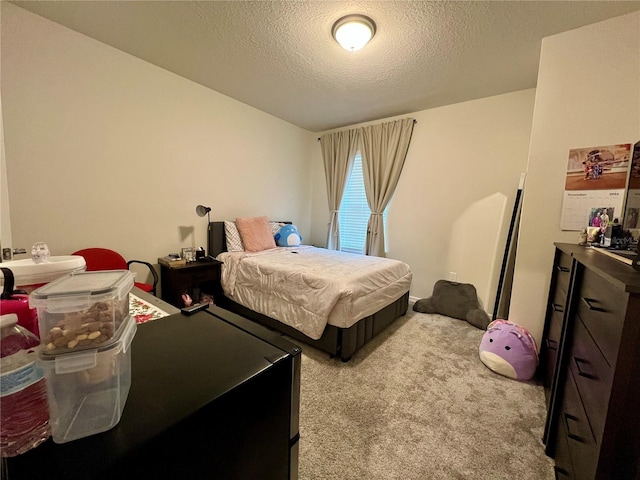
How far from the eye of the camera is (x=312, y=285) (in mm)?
2182

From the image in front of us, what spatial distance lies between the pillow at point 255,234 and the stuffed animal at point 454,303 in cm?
210

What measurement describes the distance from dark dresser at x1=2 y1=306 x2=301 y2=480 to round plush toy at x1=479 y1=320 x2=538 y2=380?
1951mm

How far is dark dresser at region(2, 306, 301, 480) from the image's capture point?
0.39 metres

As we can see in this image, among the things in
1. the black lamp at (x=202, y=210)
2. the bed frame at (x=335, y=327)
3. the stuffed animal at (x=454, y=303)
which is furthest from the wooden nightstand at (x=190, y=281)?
the stuffed animal at (x=454, y=303)

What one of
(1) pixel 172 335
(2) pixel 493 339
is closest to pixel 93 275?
(1) pixel 172 335

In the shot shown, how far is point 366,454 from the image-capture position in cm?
134

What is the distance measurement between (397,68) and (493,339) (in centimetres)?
253

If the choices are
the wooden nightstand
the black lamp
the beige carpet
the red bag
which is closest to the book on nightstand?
the wooden nightstand

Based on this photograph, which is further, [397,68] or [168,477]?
[397,68]

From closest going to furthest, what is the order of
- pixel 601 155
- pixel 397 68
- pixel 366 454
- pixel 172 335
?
pixel 172 335 → pixel 366 454 → pixel 601 155 → pixel 397 68

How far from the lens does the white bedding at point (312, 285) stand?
81.0 inches

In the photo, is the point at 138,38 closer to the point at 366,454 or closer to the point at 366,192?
the point at 366,192

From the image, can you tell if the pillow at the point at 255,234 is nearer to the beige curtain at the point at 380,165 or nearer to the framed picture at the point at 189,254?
the framed picture at the point at 189,254

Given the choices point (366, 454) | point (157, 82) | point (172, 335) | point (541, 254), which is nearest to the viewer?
point (172, 335)
